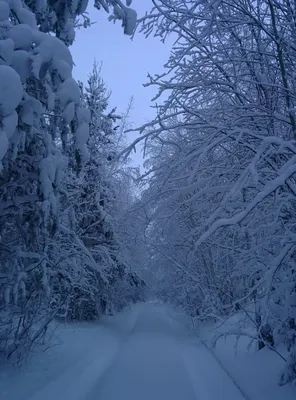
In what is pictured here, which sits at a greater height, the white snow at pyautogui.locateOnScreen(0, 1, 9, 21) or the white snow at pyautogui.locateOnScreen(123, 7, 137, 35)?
the white snow at pyautogui.locateOnScreen(123, 7, 137, 35)

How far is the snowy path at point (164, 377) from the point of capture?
6414 mm

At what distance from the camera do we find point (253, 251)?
18.8ft

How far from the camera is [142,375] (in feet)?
25.8

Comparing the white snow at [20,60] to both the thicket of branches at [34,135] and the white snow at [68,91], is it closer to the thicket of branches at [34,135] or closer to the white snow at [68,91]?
the thicket of branches at [34,135]

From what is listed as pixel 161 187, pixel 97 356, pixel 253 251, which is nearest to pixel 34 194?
pixel 161 187

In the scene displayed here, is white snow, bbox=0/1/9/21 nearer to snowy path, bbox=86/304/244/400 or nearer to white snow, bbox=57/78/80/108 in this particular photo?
white snow, bbox=57/78/80/108

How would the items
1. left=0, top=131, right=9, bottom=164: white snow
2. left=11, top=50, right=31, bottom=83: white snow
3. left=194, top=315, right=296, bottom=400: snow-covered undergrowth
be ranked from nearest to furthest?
1. left=0, top=131, right=9, bottom=164: white snow
2. left=11, top=50, right=31, bottom=83: white snow
3. left=194, top=315, right=296, bottom=400: snow-covered undergrowth

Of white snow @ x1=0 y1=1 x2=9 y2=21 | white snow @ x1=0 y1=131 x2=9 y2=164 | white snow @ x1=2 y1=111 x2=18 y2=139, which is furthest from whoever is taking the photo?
white snow @ x1=0 y1=1 x2=9 y2=21

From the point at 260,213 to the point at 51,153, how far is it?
11.8 feet

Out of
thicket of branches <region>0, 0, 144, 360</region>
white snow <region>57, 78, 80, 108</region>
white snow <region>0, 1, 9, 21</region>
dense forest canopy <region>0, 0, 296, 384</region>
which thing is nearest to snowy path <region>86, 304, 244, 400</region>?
dense forest canopy <region>0, 0, 296, 384</region>

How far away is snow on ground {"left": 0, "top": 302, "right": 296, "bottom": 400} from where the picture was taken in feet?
20.0

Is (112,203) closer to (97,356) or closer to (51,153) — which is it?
(97,356)

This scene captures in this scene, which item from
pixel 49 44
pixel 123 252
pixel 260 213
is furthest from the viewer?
pixel 123 252

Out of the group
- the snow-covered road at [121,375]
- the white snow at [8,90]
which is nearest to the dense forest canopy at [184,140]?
the white snow at [8,90]
